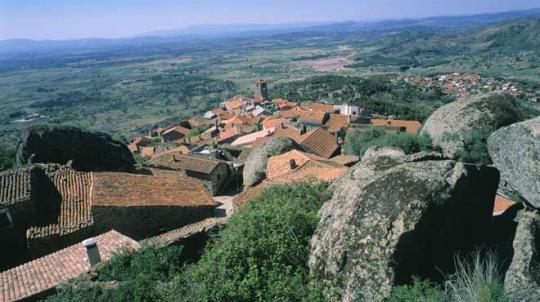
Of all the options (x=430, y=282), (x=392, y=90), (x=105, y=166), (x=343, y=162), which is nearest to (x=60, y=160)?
(x=105, y=166)

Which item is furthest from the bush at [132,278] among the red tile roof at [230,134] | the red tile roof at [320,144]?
the red tile roof at [230,134]

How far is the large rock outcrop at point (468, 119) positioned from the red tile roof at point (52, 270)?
40.8 feet

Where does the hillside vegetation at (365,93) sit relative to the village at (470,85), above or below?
above

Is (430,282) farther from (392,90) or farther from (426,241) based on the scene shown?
(392,90)

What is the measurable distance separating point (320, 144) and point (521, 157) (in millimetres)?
23214

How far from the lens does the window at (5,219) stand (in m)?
16.5

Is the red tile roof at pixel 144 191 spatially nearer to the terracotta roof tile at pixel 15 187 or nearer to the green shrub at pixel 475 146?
the terracotta roof tile at pixel 15 187

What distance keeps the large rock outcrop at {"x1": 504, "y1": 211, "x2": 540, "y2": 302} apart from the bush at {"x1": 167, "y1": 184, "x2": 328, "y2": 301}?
3841mm

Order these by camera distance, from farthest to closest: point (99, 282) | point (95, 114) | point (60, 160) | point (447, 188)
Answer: point (95, 114) < point (60, 160) < point (99, 282) < point (447, 188)

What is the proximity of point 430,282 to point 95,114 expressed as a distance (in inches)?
6267

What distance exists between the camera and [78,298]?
9.98 metres

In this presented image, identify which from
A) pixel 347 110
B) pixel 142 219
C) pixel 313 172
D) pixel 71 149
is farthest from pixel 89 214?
pixel 347 110

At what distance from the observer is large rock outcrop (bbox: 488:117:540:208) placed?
10070 mm

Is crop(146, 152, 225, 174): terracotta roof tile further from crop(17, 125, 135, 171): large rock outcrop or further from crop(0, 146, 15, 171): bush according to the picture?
crop(0, 146, 15, 171): bush
